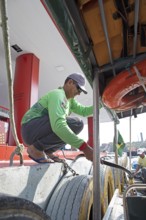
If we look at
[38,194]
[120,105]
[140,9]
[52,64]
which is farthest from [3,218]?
[52,64]

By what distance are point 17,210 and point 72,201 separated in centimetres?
73

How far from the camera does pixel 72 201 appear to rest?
3.81 ft

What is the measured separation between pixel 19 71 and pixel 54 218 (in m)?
3.35

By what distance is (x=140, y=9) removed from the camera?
3.14 feet

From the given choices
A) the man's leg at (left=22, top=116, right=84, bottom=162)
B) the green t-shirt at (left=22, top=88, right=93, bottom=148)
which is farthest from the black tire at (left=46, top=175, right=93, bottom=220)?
the man's leg at (left=22, top=116, right=84, bottom=162)

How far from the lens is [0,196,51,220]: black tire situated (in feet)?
1.53

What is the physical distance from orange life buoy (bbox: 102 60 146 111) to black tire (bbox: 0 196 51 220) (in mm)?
932

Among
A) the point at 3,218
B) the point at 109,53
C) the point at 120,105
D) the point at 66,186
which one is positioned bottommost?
the point at 66,186

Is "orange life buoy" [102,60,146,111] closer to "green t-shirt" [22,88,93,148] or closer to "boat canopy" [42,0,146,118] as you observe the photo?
"boat canopy" [42,0,146,118]

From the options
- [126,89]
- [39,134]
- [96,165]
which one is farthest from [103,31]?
[39,134]

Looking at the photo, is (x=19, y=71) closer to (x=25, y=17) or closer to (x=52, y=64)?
(x=52, y=64)

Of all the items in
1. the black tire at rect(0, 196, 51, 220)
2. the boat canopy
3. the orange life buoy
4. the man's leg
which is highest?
the boat canopy

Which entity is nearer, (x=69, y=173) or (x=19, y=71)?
(x=69, y=173)

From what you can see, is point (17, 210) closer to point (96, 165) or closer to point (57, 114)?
point (96, 165)
